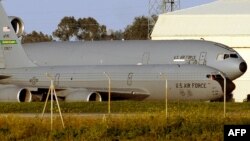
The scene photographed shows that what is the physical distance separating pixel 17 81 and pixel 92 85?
6035 mm

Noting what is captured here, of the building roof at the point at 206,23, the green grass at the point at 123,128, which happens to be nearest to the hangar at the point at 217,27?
the building roof at the point at 206,23

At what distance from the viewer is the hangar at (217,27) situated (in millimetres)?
68438

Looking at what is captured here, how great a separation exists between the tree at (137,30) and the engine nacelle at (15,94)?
301 feet

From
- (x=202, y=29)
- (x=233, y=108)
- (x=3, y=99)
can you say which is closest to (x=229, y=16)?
(x=202, y=29)

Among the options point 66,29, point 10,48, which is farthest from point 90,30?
point 10,48

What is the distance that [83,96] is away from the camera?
5325cm

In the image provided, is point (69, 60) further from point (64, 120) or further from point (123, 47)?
point (64, 120)

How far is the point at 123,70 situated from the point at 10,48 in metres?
10.2

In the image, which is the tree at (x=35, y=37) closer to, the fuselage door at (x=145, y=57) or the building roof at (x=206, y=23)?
the building roof at (x=206, y=23)

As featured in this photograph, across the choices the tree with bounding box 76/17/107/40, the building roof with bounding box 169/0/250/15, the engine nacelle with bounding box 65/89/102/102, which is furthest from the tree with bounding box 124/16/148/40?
the engine nacelle with bounding box 65/89/102/102

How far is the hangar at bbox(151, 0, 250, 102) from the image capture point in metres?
68.4

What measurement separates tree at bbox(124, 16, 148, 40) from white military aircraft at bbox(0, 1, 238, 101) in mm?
84830

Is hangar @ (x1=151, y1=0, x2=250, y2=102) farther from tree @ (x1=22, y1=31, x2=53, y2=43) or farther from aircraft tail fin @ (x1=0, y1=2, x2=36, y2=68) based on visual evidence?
tree @ (x1=22, y1=31, x2=53, y2=43)

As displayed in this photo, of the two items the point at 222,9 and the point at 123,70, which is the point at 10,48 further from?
the point at 222,9
